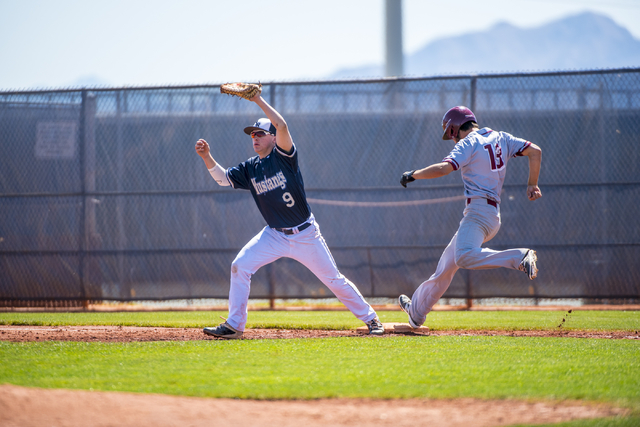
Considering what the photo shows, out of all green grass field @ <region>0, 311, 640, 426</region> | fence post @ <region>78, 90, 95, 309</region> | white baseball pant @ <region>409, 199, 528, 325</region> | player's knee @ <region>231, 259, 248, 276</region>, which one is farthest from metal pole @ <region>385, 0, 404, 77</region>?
green grass field @ <region>0, 311, 640, 426</region>

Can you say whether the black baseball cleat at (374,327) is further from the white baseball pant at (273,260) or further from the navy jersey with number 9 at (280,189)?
the navy jersey with number 9 at (280,189)

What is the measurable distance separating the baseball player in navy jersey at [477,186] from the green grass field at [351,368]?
675 mm

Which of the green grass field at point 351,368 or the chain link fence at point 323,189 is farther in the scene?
the chain link fence at point 323,189

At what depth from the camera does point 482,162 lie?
534 cm

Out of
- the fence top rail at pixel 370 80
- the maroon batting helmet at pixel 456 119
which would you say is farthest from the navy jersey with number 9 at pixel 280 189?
the fence top rail at pixel 370 80

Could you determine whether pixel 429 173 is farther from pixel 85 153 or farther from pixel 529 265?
pixel 85 153

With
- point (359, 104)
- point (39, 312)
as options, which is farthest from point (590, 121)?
point (39, 312)

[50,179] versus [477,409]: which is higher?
[50,179]

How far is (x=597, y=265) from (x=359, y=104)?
411 centimetres

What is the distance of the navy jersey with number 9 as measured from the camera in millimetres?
5535

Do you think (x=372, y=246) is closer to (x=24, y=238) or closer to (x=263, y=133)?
(x=263, y=133)

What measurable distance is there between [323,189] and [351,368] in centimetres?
542

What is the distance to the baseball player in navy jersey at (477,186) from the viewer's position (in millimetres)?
5148

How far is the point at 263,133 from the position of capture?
568cm
